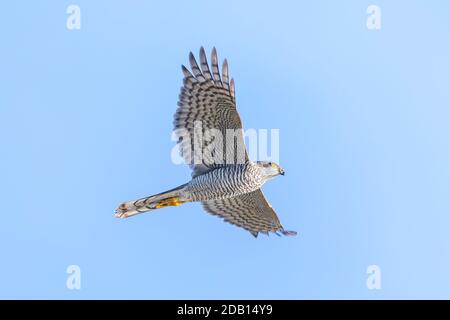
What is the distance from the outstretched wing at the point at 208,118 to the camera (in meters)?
14.4

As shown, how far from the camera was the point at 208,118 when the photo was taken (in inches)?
575

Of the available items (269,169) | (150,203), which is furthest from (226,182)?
(150,203)

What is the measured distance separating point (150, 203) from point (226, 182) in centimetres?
127

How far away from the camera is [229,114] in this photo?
567 inches

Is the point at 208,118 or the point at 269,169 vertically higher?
the point at 208,118

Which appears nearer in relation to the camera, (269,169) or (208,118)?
(208,118)

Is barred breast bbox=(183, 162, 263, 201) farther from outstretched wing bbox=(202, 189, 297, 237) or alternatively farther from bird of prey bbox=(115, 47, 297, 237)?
outstretched wing bbox=(202, 189, 297, 237)

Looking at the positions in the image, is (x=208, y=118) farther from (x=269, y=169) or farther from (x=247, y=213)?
(x=247, y=213)

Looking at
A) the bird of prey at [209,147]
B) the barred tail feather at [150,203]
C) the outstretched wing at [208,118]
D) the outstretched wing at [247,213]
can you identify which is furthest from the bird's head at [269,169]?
the barred tail feather at [150,203]

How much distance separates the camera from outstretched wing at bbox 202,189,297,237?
631 inches

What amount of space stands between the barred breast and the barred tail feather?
0.15 metres

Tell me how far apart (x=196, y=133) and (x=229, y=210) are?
201 cm

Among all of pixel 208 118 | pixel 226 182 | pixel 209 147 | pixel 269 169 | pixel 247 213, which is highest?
pixel 208 118

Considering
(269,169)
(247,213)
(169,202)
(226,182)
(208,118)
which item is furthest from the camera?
(247,213)
